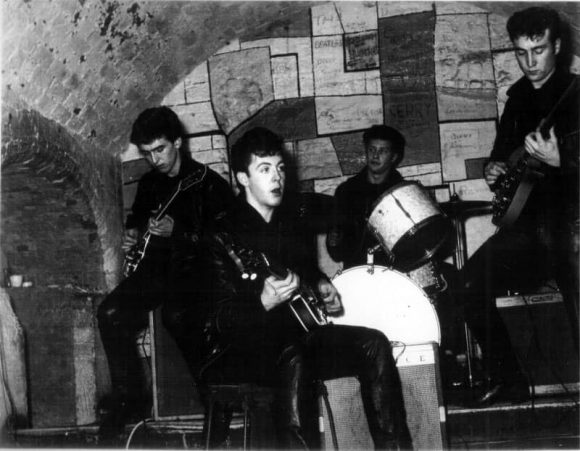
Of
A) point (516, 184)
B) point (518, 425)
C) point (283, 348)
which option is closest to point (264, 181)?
point (283, 348)

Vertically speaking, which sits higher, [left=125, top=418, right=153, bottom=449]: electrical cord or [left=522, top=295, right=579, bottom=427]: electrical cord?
[left=522, top=295, right=579, bottom=427]: electrical cord

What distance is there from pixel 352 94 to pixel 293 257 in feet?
8.17

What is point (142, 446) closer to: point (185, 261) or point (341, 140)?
point (185, 261)

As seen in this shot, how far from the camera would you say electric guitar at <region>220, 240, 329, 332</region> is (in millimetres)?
2822

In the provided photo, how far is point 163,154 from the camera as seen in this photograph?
449cm

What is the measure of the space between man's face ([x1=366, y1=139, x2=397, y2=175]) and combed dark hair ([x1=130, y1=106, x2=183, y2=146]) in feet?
4.60

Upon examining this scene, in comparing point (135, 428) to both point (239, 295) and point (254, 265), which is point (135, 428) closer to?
point (239, 295)

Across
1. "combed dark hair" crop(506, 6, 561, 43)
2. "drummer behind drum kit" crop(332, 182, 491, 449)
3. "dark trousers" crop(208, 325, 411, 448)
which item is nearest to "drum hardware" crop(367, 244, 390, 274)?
"drummer behind drum kit" crop(332, 182, 491, 449)

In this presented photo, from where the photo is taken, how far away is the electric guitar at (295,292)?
2822mm

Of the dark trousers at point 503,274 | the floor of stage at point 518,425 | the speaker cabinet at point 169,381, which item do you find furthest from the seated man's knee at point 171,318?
the dark trousers at point 503,274

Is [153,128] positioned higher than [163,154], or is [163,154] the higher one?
[153,128]

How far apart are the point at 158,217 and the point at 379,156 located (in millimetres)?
1704

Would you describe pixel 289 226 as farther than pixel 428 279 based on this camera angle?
No

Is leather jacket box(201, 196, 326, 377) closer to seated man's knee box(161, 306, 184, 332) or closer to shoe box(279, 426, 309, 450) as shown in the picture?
shoe box(279, 426, 309, 450)
